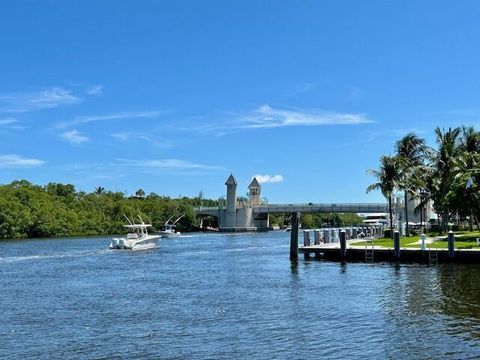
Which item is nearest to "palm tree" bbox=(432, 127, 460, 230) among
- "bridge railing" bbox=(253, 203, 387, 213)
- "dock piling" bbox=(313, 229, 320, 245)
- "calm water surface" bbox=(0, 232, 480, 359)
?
"dock piling" bbox=(313, 229, 320, 245)

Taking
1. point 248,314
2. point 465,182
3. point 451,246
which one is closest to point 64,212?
point 465,182

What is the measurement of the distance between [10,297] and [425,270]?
28.1 meters

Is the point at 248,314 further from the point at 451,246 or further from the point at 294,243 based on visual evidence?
the point at 294,243

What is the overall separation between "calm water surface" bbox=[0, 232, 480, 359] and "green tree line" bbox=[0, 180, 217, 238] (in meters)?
99.6

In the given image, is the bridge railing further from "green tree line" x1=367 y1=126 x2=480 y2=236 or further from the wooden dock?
the wooden dock

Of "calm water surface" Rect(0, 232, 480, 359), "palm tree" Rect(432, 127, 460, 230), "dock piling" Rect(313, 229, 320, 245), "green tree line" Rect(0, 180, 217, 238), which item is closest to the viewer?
"calm water surface" Rect(0, 232, 480, 359)

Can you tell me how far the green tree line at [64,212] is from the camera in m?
144

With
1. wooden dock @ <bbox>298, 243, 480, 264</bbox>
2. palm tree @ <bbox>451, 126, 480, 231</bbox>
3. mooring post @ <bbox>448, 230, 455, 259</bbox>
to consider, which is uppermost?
palm tree @ <bbox>451, 126, 480, 231</bbox>

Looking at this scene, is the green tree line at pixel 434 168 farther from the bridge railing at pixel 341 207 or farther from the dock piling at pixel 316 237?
the bridge railing at pixel 341 207

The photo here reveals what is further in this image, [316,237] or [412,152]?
[412,152]

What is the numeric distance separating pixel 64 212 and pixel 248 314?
142 m

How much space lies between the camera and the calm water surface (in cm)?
2181

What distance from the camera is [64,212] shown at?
6412 inches

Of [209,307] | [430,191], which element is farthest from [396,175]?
[209,307]
